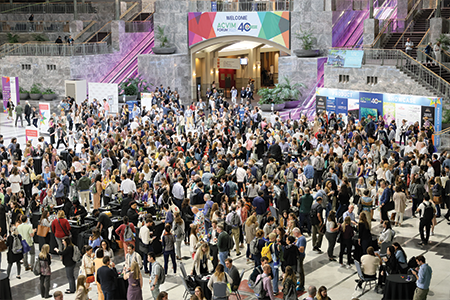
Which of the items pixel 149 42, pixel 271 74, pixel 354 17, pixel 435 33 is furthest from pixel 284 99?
pixel 271 74

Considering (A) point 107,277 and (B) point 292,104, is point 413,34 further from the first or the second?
(A) point 107,277

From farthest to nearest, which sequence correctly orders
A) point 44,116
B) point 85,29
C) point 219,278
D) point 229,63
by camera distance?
point 229,63, point 85,29, point 44,116, point 219,278

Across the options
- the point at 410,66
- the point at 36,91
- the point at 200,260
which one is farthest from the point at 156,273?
the point at 36,91

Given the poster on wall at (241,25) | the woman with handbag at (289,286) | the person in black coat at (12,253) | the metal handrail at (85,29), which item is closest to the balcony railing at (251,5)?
the poster on wall at (241,25)

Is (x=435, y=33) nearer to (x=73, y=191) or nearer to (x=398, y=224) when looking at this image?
(x=398, y=224)

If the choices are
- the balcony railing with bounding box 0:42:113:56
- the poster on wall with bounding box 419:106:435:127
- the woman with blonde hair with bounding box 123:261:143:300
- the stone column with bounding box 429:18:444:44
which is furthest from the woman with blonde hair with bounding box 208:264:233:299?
the balcony railing with bounding box 0:42:113:56

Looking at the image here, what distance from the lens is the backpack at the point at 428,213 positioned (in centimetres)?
1361

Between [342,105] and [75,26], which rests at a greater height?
[75,26]

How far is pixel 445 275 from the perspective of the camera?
12.2 m

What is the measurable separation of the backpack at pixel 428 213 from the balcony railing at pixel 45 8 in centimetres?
3665

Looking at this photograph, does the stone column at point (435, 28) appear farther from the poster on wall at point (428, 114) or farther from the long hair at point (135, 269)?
the long hair at point (135, 269)

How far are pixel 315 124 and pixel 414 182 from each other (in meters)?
8.66

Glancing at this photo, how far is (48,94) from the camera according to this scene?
3566cm

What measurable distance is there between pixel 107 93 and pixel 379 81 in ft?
46.4
